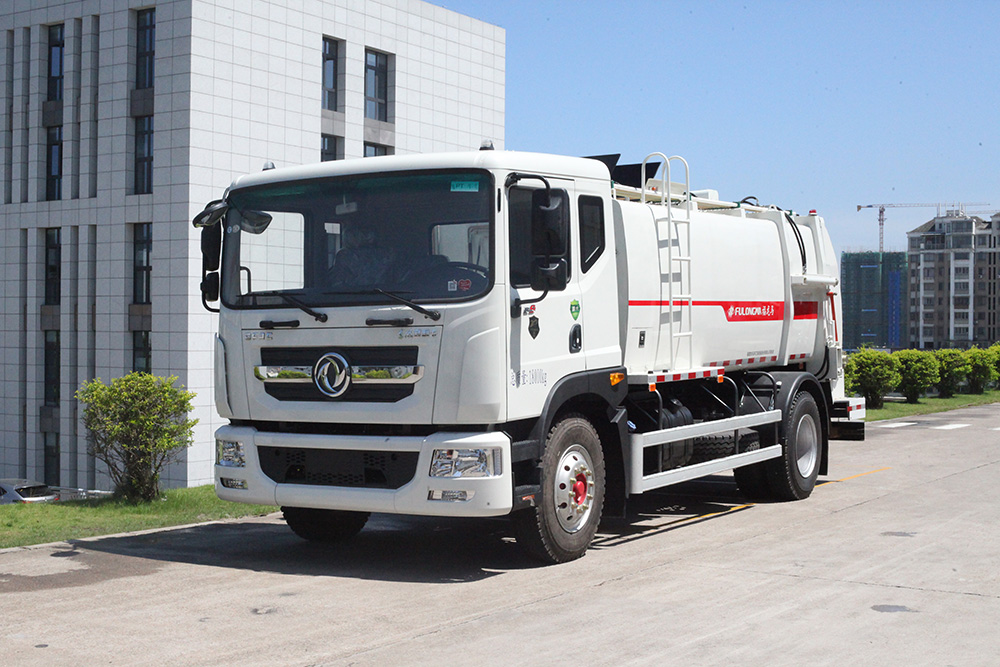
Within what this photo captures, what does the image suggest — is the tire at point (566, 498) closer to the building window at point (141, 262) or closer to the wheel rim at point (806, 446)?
the wheel rim at point (806, 446)

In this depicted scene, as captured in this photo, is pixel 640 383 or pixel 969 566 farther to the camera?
pixel 640 383

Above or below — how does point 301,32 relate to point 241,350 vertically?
above

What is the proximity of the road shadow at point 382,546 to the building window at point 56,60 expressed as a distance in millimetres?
32094

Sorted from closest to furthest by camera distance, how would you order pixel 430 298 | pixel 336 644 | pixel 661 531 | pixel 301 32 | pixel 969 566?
pixel 336 644
pixel 430 298
pixel 969 566
pixel 661 531
pixel 301 32

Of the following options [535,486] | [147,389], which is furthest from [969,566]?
[147,389]

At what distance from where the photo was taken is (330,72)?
40.0m

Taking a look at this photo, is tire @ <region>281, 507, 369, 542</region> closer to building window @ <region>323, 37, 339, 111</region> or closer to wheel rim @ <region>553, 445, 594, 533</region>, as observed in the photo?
wheel rim @ <region>553, 445, 594, 533</region>

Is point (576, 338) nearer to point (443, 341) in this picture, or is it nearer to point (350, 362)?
point (443, 341)

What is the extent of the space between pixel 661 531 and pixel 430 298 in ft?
12.3

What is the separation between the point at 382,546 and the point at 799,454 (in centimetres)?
527

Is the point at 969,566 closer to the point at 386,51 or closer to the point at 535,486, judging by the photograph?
the point at 535,486

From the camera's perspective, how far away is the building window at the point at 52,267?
39.3 metres

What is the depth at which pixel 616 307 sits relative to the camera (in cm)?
960

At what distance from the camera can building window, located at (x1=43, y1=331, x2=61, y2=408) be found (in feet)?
128
